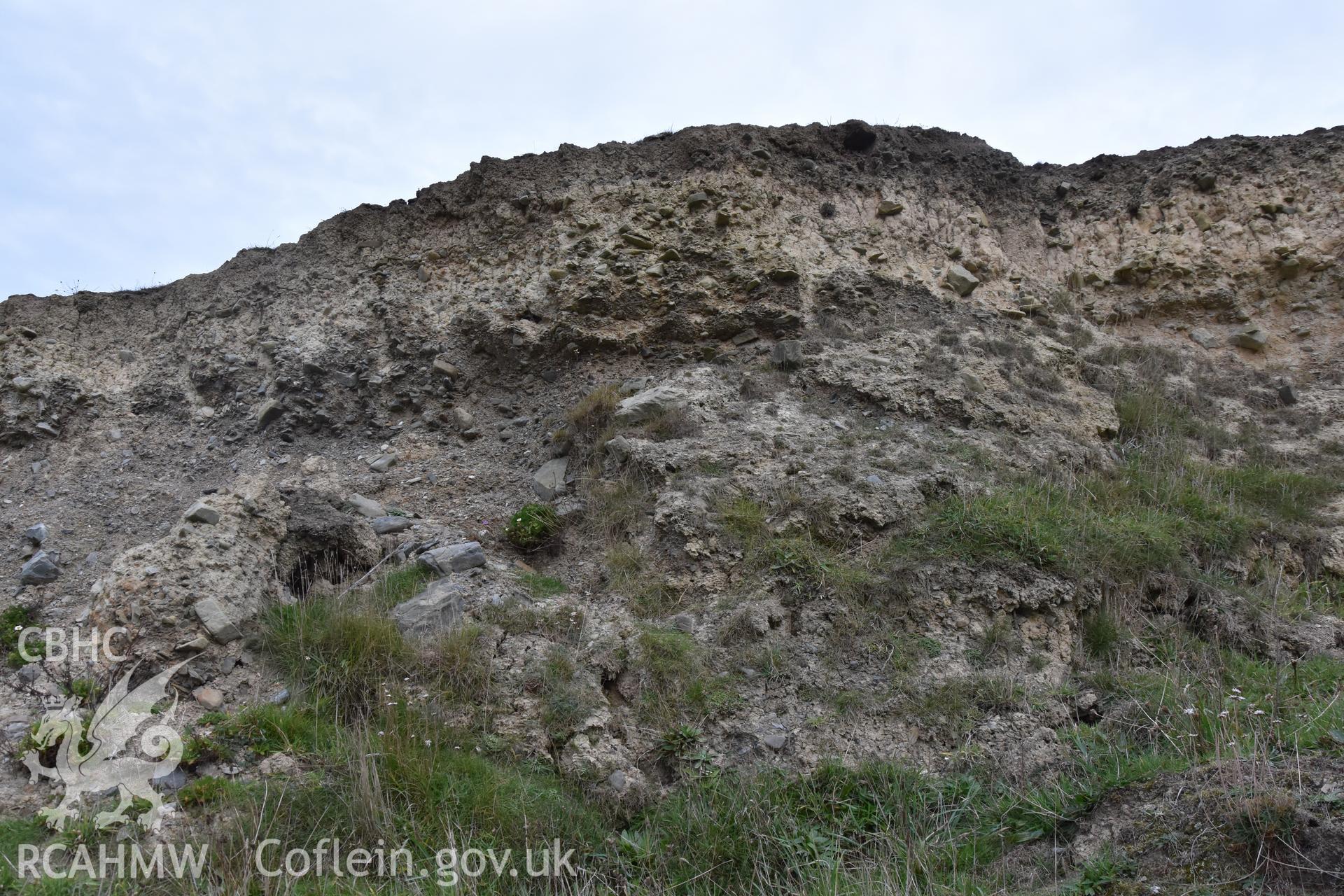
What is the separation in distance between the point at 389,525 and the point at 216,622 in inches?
64.3

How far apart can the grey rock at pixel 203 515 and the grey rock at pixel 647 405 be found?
10.3 feet

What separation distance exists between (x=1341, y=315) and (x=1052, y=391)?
376 centimetres

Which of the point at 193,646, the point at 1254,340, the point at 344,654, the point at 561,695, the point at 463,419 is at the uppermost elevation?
the point at 463,419

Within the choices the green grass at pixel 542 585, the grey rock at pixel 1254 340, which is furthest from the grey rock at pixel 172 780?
the grey rock at pixel 1254 340

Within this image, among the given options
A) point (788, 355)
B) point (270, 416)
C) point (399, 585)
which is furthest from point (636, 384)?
point (270, 416)

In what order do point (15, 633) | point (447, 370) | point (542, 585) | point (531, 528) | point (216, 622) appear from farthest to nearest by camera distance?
point (447, 370)
point (531, 528)
point (542, 585)
point (15, 633)
point (216, 622)

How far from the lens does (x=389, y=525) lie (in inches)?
262

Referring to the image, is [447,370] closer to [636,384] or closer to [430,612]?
[636,384]

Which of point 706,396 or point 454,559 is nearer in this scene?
point 454,559

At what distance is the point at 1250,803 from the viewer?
10.4 feet

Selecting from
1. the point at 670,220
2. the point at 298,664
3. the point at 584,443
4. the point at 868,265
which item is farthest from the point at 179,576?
the point at 868,265

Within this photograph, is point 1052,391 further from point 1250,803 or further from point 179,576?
point 179,576

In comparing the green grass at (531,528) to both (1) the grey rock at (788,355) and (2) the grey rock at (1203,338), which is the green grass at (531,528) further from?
(2) the grey rock at (1203,338)

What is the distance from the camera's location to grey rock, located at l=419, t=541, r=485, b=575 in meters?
6.05
